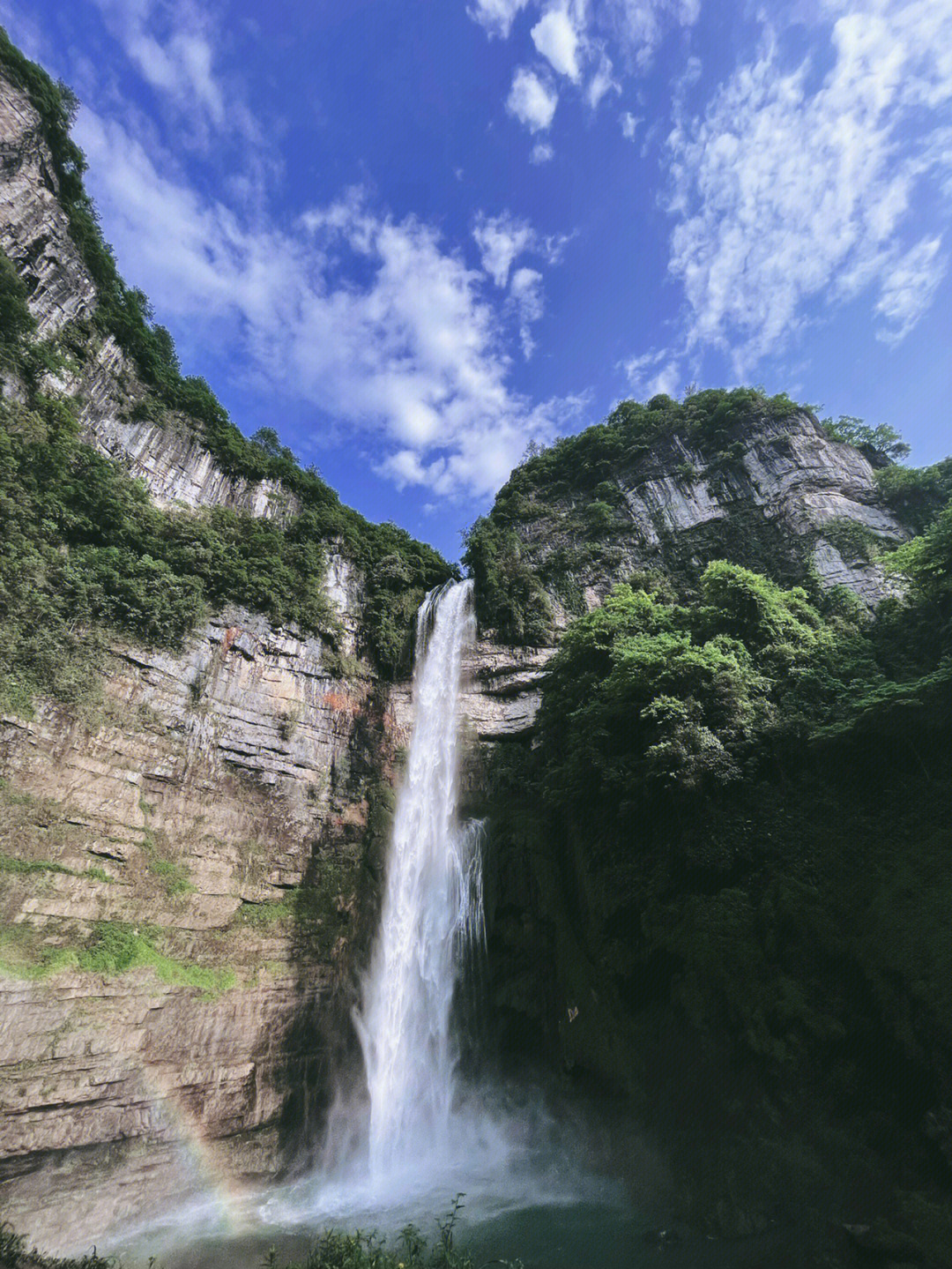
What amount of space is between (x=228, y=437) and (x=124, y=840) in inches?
523

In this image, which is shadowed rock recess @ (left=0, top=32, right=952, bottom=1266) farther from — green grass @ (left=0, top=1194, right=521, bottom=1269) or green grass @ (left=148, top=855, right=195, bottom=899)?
green grass @ (left=0, top=1194, right=521, bottom=1269)

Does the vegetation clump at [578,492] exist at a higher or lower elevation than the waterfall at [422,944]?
higher

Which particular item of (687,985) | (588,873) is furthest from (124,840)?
(687,985)

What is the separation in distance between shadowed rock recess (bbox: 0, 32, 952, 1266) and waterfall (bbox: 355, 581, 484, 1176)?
0.54 m

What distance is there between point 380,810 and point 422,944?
3.33 metres

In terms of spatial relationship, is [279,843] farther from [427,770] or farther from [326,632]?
[326,632]

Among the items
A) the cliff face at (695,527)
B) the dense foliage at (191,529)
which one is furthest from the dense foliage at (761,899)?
the dense foliage at (191,529)

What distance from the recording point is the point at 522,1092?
36.3ft

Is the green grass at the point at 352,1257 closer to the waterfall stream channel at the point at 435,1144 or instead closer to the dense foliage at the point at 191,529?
the waterfall stream channel at the point at 435,1144

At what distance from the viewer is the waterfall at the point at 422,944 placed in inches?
442

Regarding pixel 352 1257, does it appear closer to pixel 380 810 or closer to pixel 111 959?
pixel 111 959

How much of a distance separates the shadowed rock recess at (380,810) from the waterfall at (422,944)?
540mm

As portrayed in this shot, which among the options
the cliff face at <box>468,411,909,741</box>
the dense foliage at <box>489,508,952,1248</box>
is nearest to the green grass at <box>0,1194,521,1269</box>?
the dense foliage at <box>489,508,952,1248</box>

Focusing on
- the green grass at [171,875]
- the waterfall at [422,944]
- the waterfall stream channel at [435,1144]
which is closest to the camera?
the waterfall stream channel at [435,1144]
